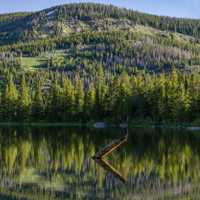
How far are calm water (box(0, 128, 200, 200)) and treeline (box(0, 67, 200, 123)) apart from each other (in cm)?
5411

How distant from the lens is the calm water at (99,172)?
42.7m

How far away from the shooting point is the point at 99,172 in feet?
174

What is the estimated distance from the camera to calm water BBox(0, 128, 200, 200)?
42.7 metres

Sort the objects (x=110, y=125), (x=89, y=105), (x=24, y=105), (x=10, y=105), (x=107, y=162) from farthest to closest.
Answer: (x=10, y=105) < (x=24, y=105) < (x=89, y=105) < (x=110, y=125) < (x=107, y=162)

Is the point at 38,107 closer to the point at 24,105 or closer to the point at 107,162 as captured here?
the point at 24,105

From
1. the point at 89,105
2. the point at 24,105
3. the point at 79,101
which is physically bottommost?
the point at 24,105

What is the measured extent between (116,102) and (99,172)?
322 feet

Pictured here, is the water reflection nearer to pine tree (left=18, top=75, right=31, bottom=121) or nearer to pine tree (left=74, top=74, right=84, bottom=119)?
pine tree (left=74, top=74, right=84, bottom=119)

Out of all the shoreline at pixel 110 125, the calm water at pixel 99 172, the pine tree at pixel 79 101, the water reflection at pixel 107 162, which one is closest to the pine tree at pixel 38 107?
the shoreline at pixel 110 125

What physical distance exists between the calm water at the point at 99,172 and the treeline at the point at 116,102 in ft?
178

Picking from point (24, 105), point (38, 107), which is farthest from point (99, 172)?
point (24, 105)

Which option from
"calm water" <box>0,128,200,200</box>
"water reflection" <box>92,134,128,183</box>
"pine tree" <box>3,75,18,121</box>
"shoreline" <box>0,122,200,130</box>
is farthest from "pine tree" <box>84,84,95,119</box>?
"water reflection" <box>92,134,128,183</box>

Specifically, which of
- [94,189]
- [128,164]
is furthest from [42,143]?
[94,189]

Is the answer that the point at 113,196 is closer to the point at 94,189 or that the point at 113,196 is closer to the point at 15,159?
the point at 94,189
